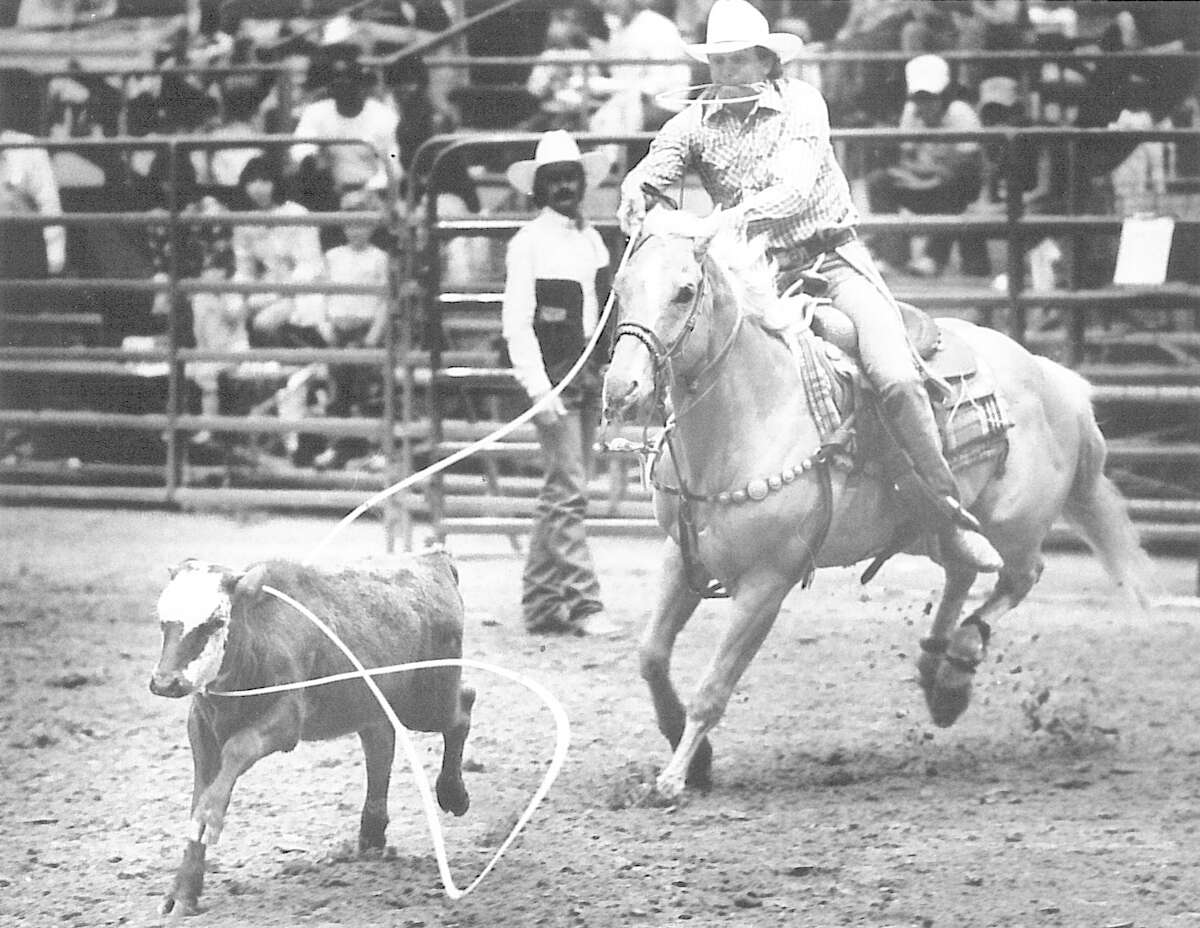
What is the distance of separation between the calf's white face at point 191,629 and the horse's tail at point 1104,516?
333 centimetres

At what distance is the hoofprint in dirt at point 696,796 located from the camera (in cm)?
386

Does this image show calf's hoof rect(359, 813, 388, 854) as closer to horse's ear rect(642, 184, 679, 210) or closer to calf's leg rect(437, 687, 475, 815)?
calf's leg rect(437, 687, 475, 815)

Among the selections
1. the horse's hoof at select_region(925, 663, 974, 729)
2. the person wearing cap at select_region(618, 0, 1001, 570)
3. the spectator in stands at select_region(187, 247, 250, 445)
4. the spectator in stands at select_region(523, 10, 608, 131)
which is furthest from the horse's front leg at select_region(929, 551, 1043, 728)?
the spectator in stands at select_region(187, 247, 250, 445)

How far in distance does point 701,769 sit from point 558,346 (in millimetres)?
2259

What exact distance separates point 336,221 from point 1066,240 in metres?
3.21

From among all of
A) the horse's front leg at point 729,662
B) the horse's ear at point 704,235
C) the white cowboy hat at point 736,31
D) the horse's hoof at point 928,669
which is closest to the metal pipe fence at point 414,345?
the horse's hoof at point 928,669

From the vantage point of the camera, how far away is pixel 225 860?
403cm

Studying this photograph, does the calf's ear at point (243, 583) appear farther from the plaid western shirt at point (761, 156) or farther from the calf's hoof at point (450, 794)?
the plaid western shirt at point (761, 156)

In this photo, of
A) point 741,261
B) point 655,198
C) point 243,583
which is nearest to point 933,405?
point 741,261

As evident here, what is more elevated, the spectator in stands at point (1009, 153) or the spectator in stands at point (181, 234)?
the spectator in stands at point (1009, 153)

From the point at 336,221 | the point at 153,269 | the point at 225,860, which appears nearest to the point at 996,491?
the point at 225,860

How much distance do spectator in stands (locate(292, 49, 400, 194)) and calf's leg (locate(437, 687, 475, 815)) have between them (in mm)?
5116

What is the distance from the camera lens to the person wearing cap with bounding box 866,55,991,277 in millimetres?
8328

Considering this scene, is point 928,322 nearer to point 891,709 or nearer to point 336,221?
point 891,709
